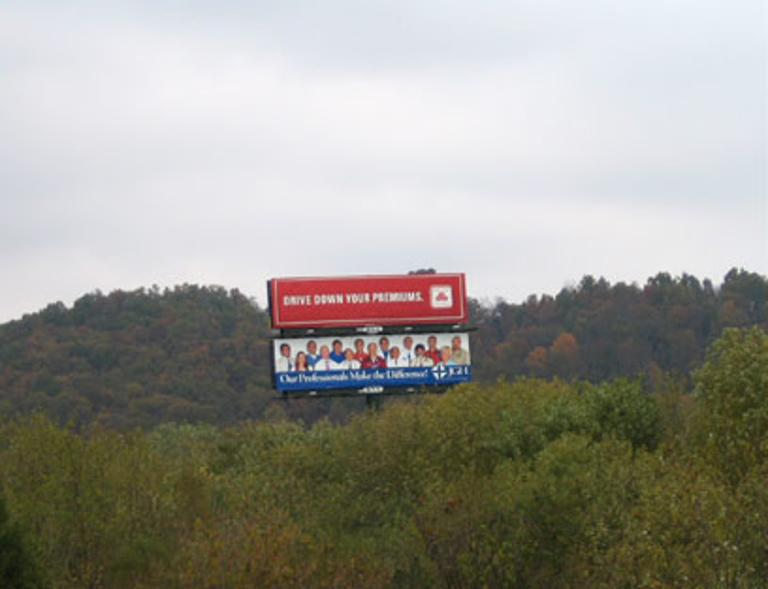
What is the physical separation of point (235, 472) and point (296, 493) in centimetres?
1116

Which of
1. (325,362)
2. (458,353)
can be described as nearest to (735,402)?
(458,353)

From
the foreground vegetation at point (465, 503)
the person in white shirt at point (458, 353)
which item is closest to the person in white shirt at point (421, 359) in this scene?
the person in white shirt at point (458, 353)

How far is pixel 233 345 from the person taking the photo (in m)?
143

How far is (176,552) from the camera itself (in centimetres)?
3934

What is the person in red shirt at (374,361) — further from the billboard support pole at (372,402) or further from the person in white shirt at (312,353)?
the person in white shirt at (312,353)

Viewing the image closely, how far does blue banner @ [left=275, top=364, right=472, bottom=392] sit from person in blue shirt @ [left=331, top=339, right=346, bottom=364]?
16.8 inches

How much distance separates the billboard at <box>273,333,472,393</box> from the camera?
56.5 meters

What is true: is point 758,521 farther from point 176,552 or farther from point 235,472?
point 235,472

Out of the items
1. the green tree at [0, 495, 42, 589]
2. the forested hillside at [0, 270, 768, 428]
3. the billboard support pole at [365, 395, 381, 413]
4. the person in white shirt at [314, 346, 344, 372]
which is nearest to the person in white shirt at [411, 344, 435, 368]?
the billboard support pole at [365, 395, 381, 413]

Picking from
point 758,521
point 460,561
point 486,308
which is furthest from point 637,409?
point 486,308

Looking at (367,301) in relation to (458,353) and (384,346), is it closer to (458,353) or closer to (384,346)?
(384,346)

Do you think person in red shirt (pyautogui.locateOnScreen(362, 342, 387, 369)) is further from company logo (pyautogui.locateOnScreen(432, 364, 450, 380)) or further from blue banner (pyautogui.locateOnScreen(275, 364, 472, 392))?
company logo (pyautogui.locateOnScreen(432, 364, 450, 380))

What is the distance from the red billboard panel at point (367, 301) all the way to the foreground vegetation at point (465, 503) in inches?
140

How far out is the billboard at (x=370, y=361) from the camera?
2226 inches
